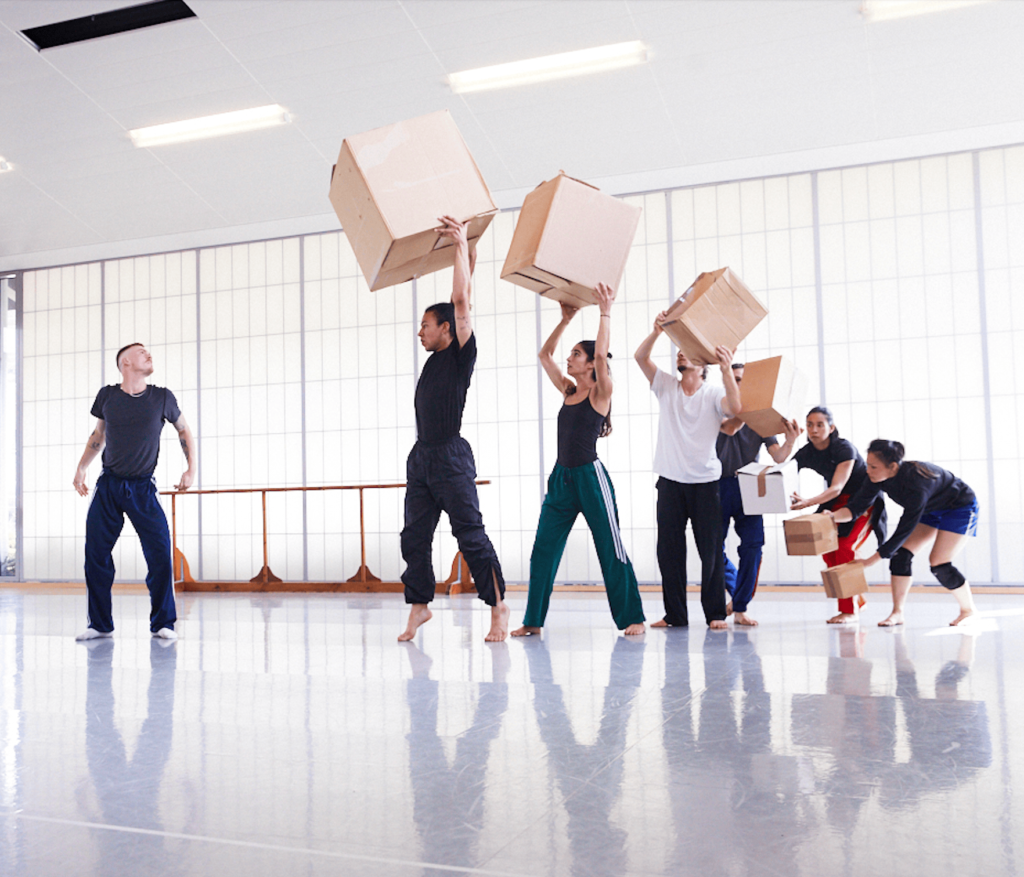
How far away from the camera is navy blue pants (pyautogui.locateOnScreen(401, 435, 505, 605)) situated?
328 cm

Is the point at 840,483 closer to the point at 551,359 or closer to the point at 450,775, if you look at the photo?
the point at 551,359

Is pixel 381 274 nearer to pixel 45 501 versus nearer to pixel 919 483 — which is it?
pixel 919 483

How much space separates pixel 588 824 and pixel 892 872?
421mm

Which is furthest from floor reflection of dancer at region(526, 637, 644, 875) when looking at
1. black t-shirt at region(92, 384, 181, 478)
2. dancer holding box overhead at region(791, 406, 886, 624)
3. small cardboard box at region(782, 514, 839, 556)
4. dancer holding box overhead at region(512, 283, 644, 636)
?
black t-shirt at region(92, 384, 181, 478)

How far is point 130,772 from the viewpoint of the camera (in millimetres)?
1652

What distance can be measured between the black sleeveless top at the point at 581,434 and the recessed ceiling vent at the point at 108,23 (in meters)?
3.08

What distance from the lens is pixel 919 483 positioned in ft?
11.7

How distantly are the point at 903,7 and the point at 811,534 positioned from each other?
9.38ft

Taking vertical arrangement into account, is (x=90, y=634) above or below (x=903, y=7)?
below

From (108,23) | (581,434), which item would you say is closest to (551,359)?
(581,434)

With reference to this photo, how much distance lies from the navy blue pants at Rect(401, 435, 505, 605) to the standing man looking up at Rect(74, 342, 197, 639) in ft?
3.82

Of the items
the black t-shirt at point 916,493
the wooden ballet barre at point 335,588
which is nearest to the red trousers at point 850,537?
the black t-shirt at point 916,493

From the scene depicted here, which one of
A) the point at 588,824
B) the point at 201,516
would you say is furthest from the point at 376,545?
the point at 588,824

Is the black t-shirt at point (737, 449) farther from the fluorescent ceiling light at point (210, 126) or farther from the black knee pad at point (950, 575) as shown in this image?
the fluorescent ceiling light at point (210, 126)
